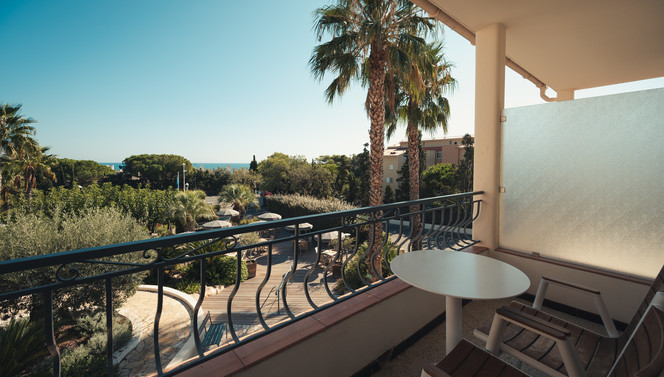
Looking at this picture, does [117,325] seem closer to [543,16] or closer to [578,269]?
[578,269]

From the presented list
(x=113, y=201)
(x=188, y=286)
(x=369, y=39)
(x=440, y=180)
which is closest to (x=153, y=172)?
(x=113, y=201)

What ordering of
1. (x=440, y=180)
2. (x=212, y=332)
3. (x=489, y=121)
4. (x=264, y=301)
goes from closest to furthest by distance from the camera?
1. (x=489, y=121)
2. (x=212, y=332)
3. (x=264, y=301)
4. (x=440, y=180)

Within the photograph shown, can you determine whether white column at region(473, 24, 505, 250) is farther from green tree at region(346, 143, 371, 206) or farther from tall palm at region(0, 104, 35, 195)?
tall palm at region(0, 104, 35, 195)

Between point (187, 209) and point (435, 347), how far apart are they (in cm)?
1689

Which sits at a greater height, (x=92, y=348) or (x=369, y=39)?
(x=369, y=39)

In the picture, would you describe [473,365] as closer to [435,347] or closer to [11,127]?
[435,347]

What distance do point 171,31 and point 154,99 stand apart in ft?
122

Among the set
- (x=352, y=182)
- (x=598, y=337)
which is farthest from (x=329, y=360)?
(x=352, y=182)

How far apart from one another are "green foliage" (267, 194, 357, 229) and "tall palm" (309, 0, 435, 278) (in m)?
Answer: 8.87

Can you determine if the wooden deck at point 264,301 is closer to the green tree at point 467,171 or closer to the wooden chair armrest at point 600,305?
the wooden chair armrest at point 600,305

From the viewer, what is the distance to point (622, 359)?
981mm

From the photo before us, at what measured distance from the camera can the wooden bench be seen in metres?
6.21

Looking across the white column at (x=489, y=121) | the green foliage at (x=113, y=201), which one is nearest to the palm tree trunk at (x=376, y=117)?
the white column at (x=489, y=121)

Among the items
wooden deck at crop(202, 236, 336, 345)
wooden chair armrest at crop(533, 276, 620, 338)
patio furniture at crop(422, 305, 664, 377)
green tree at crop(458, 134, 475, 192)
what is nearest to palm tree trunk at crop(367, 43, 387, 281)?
wooden deck at crop(202, 236, 336, 345)
